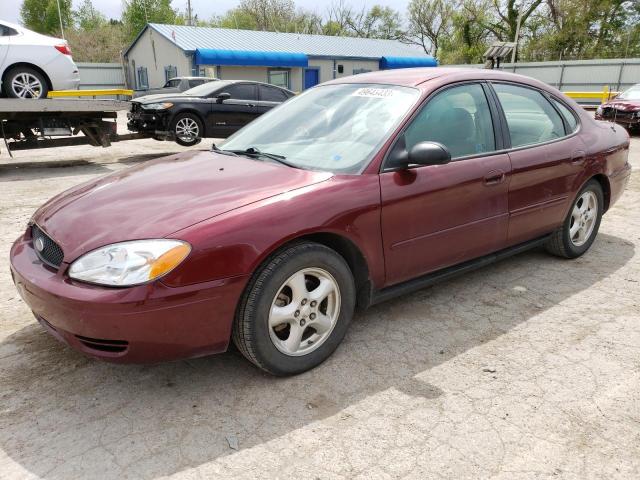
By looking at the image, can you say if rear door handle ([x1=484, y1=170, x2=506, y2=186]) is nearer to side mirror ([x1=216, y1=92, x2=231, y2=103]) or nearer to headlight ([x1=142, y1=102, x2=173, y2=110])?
side mirror ([x1=216, y1=92, x2=231, y2=103])

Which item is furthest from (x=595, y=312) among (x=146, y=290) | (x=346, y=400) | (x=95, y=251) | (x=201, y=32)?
(x=201, y=32)

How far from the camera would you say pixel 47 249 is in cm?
263

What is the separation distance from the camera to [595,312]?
3.57 meters

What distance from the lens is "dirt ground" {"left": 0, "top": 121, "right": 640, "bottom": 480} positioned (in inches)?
85.8

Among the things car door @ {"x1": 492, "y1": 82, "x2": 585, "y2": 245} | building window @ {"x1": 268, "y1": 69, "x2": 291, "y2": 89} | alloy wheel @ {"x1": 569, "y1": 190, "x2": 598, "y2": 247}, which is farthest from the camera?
building window @ {"x1": 268, "y1": 69, "x2": 291, "y2": 89}

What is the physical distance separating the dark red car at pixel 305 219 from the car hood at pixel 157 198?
0.04 feet

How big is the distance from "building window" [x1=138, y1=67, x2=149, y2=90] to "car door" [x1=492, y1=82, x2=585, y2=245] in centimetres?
3217

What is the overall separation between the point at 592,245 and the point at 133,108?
897 centimetres

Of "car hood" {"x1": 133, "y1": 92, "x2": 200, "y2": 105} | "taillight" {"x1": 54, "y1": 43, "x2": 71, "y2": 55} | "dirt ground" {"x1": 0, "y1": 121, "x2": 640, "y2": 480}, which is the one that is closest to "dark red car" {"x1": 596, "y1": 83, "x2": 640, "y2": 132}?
"car hood" {"x1": 133, "y1": 92, "x2": 200, "y2": 105}

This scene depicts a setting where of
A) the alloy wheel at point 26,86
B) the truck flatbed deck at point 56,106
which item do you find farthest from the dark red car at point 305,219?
the alloy wheel at point 26,86

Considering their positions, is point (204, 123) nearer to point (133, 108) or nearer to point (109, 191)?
point (133, 108)

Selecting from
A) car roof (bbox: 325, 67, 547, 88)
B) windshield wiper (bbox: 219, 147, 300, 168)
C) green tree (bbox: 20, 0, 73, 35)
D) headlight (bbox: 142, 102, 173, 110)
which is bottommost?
headlight (bbox: 142, 102, 173, 110)

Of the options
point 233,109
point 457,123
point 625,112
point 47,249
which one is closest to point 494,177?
point 457,123

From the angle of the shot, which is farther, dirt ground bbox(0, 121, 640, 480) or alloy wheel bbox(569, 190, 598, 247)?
alloy wheel bbox(569, 190, 598, 247)
